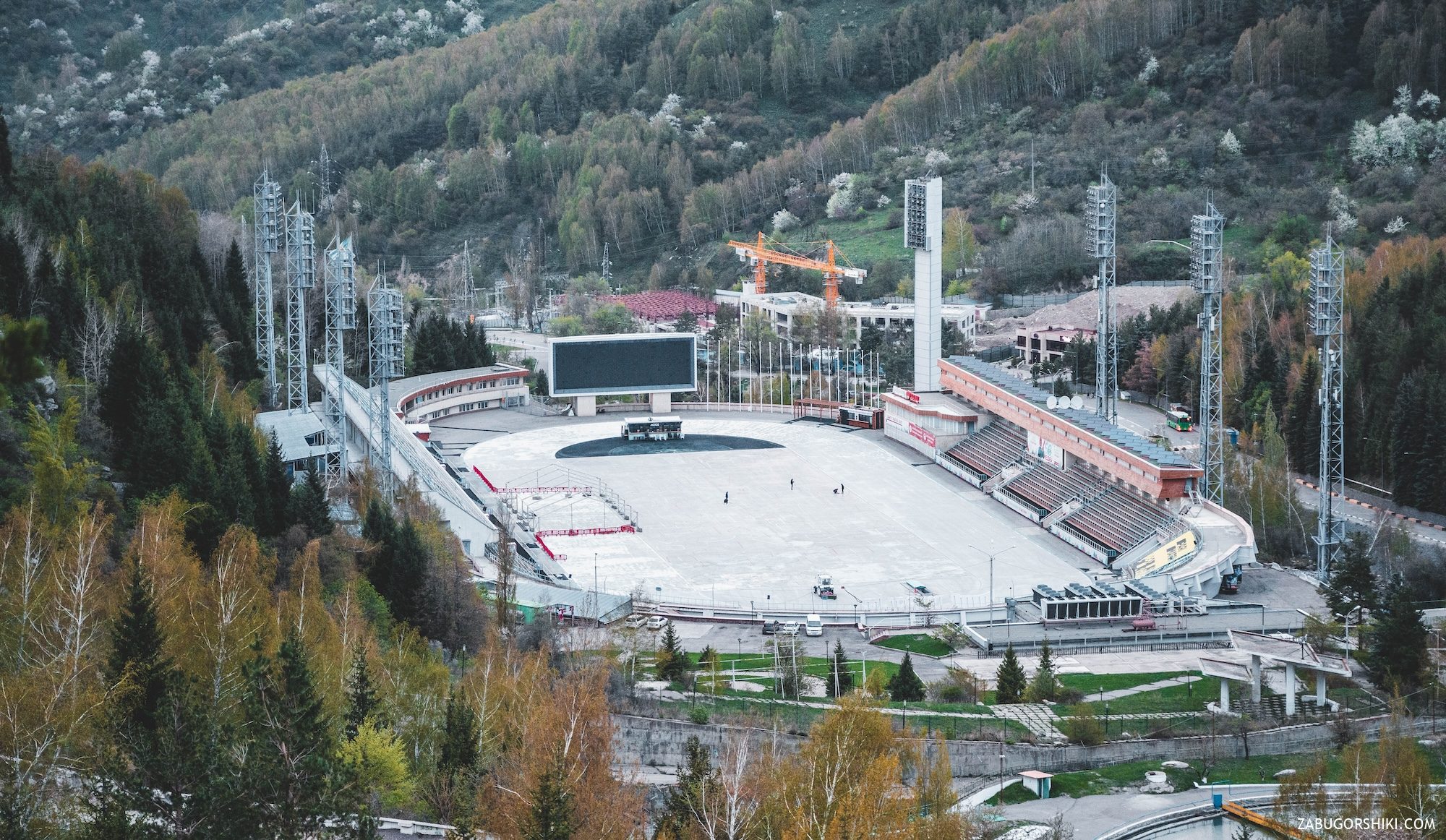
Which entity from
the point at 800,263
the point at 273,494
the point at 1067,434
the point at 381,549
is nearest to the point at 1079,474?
the point at 1067,434

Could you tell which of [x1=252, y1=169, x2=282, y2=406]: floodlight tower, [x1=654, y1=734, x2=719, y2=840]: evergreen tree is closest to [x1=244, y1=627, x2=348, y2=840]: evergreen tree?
Answer: [x1=654, y1=734, x2=719, y2=840]: evergreen tree

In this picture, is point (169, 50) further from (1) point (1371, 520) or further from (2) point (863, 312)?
(1) point (1371, 520)

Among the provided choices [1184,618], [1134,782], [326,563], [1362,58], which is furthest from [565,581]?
[1362,58]

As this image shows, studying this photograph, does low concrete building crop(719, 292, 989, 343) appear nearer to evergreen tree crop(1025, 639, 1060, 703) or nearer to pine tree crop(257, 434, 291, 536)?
pine tree crop(257, 434, 291, 536)

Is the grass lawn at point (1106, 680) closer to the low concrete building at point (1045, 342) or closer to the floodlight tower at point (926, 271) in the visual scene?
the floodlight tower at point (926, 271)

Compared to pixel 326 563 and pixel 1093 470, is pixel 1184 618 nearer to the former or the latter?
pixel 1093 470

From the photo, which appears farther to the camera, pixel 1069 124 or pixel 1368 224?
pixel 1069 124
